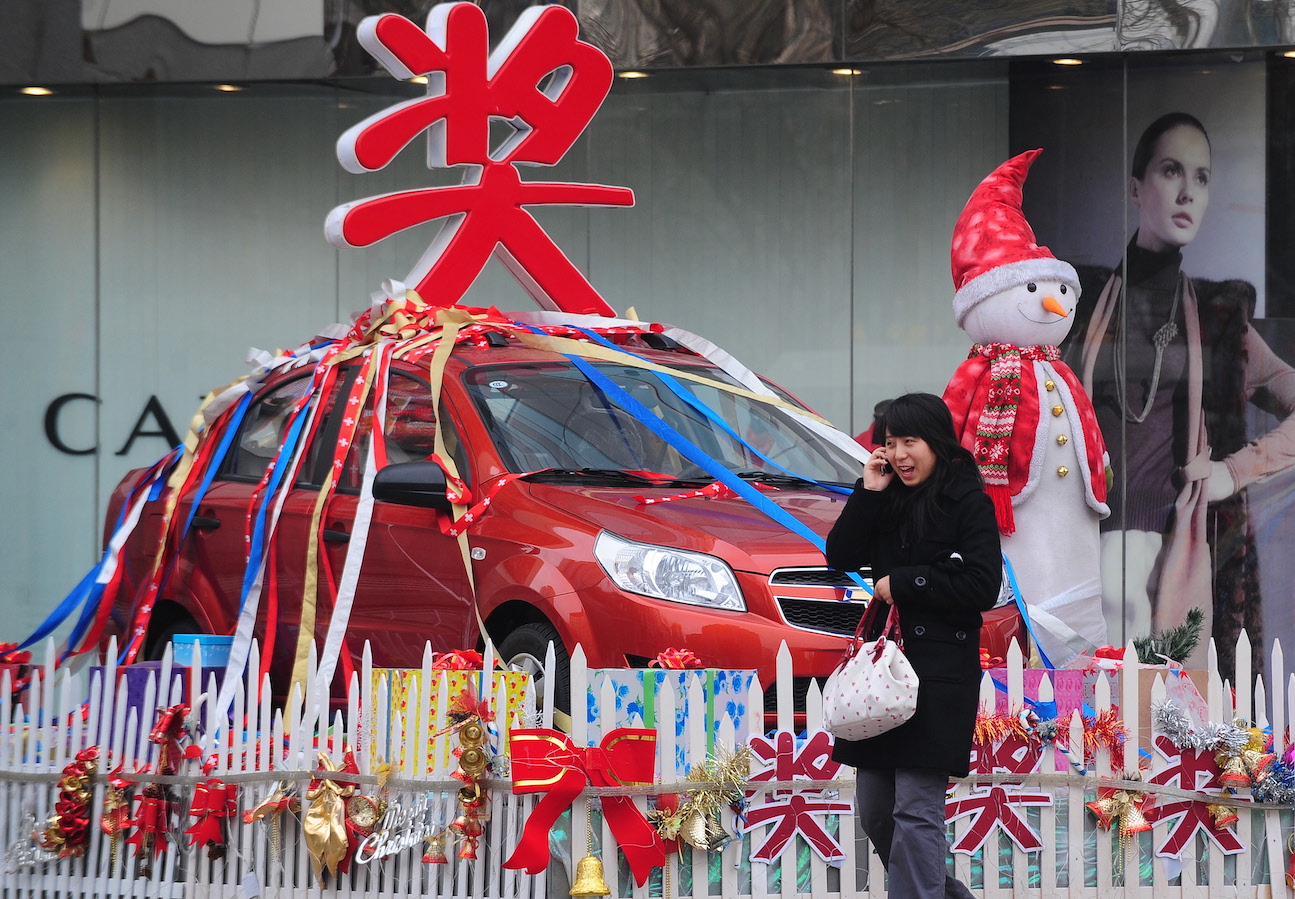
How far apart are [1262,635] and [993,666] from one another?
19.5ft

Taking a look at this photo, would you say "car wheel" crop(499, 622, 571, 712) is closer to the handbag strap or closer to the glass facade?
the handbag strap

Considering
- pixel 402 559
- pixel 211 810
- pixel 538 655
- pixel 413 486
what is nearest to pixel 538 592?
pixel 538 655

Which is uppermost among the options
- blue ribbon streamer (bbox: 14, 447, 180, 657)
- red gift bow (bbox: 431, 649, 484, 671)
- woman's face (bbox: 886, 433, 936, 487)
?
woman's face (bbox: 886, 433, 936, 487)

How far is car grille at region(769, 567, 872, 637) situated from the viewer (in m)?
5.44

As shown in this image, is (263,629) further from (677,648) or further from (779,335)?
(779,335)

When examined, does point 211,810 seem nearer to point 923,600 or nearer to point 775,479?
point 923,600

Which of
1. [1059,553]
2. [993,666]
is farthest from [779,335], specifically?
[993,666]

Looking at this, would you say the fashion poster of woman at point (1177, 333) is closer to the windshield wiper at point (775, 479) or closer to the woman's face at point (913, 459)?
the windshield wiper at point (775, 479)

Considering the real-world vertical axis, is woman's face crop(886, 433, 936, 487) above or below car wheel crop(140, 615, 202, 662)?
above

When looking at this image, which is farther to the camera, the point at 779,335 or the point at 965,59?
the point at 779,335

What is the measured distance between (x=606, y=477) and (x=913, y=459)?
6.55ft

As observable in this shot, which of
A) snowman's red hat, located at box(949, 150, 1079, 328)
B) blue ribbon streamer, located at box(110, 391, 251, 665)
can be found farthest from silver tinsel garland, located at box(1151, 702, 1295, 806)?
blue ribbon streamer, located at box(110, 391, 251, 665)

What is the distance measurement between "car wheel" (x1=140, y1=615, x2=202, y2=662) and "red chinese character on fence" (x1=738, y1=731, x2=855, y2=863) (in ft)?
11.6

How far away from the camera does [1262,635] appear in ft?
35.5
